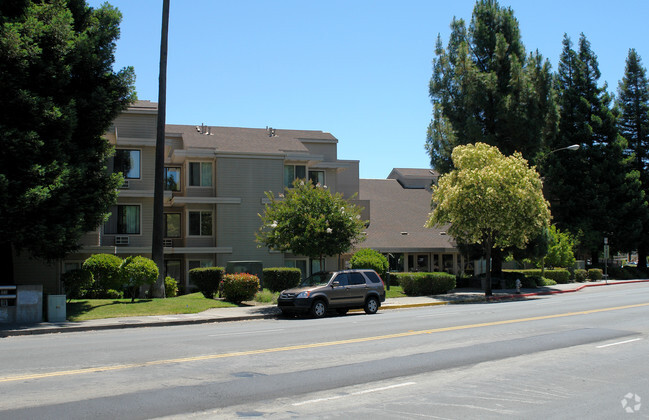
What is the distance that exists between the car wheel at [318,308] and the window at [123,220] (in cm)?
1637

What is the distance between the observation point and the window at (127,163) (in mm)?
33031

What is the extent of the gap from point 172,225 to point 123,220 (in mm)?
4937

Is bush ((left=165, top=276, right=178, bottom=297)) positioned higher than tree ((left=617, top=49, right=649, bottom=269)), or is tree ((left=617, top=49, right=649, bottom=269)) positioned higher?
tree ((left=617, top=49, right=649, bottom=269))

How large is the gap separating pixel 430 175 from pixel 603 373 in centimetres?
4928

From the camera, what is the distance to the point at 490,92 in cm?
4147

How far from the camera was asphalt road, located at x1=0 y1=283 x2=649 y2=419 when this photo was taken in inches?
299

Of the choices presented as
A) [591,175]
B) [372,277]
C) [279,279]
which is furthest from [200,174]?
[591,175]

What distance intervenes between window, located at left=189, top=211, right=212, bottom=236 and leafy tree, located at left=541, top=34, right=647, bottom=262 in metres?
32.0

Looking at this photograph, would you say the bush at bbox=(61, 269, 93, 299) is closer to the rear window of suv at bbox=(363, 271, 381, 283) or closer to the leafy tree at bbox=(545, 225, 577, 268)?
the rear window of suv at bbox=(363, 271, 381, 283)

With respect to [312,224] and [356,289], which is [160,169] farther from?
[356,289]

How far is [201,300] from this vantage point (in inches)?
1006

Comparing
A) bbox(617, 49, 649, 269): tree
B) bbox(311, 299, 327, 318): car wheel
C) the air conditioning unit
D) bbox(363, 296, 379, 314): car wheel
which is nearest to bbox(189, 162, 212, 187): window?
the air conditioning unit

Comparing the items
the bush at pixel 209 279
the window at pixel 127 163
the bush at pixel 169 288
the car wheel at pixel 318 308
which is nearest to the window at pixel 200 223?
the window at pixel 127 163

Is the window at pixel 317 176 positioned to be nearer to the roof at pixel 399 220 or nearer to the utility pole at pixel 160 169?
the roof at pixel 399 220
